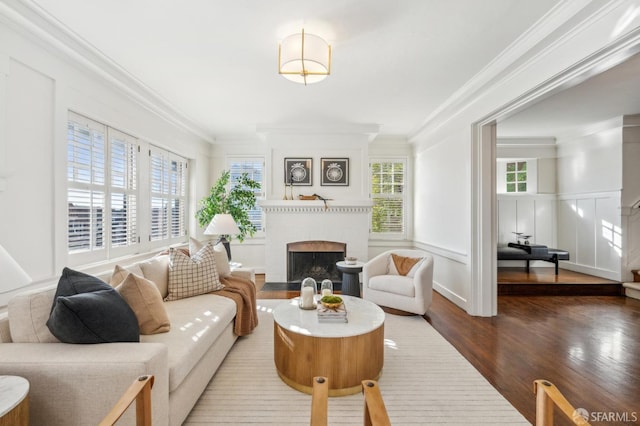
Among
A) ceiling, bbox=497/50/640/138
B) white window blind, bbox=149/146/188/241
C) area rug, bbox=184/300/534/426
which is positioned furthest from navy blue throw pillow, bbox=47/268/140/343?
ceiling, bbox=497/50/640/138

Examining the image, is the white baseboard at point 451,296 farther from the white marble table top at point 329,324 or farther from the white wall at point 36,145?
the white wall at point 36,145

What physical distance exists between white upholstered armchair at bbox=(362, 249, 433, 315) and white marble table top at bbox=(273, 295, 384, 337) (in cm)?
101

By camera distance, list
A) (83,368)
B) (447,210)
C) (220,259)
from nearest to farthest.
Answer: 1. (83,368)
2. (220,259)
3. (447,210)

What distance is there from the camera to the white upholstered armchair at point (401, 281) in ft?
11.5

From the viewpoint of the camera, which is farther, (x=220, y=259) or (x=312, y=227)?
(x=312, y=227)

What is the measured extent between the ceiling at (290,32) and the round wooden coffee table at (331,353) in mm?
2298

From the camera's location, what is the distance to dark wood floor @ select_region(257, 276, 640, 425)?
2100 mm

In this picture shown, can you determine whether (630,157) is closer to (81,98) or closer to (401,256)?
(401,256)

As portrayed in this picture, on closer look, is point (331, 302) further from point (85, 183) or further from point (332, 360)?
point (85, 183)

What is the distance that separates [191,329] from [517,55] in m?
3.46

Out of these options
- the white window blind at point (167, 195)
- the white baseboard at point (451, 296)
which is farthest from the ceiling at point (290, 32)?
the white baseboard at point (451, 296)

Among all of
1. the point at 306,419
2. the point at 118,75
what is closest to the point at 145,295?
the point at 306,419

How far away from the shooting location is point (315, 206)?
16.8 feet

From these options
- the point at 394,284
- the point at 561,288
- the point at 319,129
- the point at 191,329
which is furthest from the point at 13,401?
the point at 561,288
